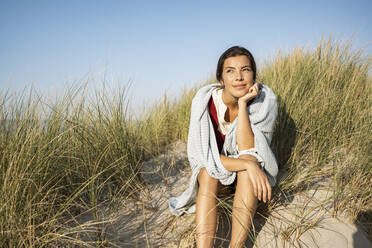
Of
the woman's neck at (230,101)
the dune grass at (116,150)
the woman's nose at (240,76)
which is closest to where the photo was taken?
the dune grass at (116,150)

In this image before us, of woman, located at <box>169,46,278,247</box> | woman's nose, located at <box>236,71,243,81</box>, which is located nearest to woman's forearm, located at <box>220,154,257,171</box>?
woman, located at <box>169,46,278,247</box>

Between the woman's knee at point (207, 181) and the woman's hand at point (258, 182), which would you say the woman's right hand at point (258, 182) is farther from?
the woman's knee at point (207, 181)

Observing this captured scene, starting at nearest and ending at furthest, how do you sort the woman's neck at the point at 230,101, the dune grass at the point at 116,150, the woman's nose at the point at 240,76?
the dune grass at the point at 116,150
the woman's nose at the point at 240,76
the woman's neck at the point at 230,101

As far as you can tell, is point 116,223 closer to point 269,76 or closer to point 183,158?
point 183,158

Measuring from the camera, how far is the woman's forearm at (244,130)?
1.97m

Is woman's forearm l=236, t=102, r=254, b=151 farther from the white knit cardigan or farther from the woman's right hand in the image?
the woman's right hand

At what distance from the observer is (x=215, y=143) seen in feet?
6.57

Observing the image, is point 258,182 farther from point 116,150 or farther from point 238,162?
point 116,150

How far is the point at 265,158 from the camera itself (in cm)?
189

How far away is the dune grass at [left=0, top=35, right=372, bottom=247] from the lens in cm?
157

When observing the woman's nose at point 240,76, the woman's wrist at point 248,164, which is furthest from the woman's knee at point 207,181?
the woman's nose at point 240,76

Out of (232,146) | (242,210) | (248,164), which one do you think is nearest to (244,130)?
(232,146)

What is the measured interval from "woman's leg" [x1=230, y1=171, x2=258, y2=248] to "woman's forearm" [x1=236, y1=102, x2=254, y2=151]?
270mm

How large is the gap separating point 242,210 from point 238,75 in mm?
950
